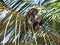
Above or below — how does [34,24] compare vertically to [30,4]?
above

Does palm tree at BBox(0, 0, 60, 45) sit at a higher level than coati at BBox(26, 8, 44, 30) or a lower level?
lower

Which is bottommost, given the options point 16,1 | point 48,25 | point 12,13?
point 48,25

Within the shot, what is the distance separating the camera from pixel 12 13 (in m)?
0.92

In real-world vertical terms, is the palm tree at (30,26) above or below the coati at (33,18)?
below

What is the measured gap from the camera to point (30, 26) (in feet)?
3.02

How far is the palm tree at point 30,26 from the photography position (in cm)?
92

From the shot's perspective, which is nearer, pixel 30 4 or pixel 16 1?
pixel 16 1

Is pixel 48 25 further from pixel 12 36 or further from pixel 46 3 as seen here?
pixel 12 36

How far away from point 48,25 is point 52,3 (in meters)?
0.16

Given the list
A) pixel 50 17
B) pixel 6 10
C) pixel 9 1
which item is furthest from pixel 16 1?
pixel 6 10

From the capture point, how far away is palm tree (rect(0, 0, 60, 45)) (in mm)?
923

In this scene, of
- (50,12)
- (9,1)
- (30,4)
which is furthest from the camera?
(50,12)

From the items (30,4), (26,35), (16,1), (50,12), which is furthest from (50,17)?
(26,35)

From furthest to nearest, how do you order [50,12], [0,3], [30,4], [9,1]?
[50,12]
[30,4]
[9,1]
[0,3]
